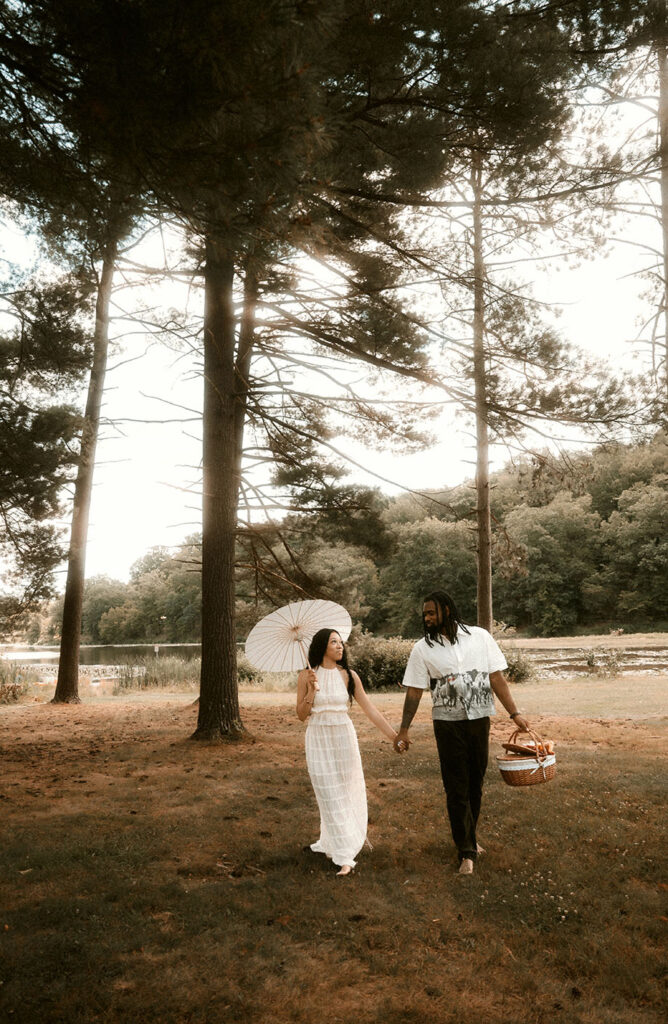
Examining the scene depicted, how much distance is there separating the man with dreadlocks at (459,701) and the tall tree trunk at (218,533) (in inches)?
190

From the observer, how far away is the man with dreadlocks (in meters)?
4.64

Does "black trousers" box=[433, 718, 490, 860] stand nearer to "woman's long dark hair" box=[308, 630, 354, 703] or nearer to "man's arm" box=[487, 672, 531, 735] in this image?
"man's arm" box=[487, 672, 531, 735]

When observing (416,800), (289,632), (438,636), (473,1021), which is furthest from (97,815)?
(473,1021)

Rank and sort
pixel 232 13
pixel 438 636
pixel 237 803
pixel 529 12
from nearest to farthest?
pixel 232 13
pixel 438 636
pixel 237 803
pixel 529 12

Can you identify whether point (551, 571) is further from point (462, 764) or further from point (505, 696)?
point (462, 764)

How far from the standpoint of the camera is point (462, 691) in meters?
4.65

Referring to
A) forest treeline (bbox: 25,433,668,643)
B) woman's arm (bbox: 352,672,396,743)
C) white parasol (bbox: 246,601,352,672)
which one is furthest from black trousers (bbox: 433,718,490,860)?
forest treeline (bbox: 25,433,668,643)

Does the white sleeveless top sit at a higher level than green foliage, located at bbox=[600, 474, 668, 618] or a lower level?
lower

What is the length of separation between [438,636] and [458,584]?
46.9 meters

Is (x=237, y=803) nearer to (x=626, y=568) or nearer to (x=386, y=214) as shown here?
(x=386, y=214)

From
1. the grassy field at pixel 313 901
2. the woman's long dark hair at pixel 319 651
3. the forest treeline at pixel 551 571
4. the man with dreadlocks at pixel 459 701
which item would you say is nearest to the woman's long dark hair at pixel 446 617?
the man with dreadlocks at pixel 459 701

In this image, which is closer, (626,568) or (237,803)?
(237,803)

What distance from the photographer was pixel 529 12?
22.5 ft

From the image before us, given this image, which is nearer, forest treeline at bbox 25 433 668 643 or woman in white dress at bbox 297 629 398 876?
woman in white dress at bbox 297 629 398 876
